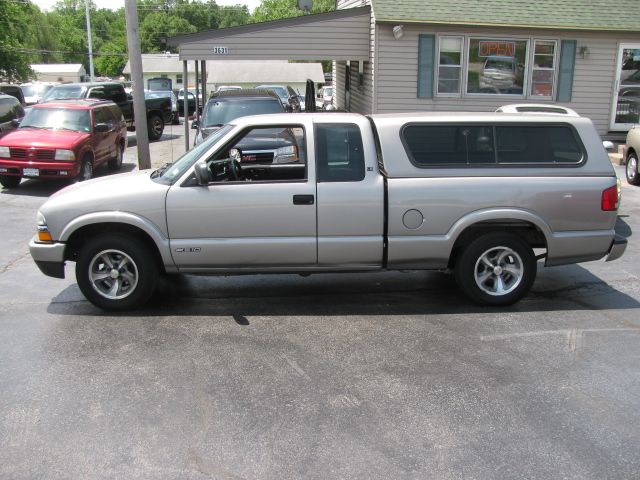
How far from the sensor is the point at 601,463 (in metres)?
3.57

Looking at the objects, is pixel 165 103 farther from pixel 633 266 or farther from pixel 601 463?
pixel 601 463

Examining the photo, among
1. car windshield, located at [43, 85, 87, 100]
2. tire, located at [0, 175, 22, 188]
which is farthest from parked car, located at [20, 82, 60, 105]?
tire, located at [0, 175, 22, 188]

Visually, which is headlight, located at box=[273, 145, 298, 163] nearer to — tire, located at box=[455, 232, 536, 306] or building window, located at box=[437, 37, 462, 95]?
tire, located at box=[455, 232, 536, 306]

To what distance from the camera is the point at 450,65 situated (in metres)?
16.9

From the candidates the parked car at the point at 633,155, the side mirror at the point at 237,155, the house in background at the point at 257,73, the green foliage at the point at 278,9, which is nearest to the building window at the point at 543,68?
the parked car at the point at 633,155

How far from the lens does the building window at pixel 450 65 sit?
55.0ft

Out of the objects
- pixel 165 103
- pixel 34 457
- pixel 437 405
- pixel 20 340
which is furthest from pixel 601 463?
pixel 165 103

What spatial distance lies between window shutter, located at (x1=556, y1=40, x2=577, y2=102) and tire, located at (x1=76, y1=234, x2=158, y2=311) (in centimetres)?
1443

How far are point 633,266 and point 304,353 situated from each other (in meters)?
4.69

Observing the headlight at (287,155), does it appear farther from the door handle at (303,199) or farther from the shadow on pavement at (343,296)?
the shadow on pavement at (343,296)

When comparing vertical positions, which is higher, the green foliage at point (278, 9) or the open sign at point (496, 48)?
the green foliage at point (278, 9)

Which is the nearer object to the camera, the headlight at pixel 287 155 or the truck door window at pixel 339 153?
the truck door window at pixel 339 153

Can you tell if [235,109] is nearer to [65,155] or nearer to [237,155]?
[65,155]

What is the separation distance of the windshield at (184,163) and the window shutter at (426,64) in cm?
1158
